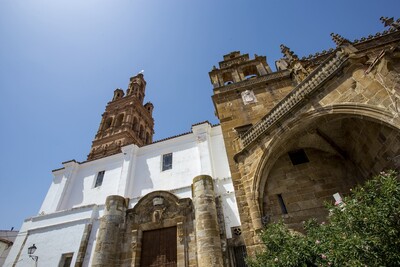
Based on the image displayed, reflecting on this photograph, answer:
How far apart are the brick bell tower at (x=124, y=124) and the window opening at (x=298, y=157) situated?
2245cm

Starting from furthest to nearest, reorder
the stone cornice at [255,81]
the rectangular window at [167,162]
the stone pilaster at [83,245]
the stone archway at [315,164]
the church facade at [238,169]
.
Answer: the rectangular window at [167,162] → the stone cornice at [255,81] → the stone pilaster at [83,245] → the stone archway at [315,164] → the church facade at [238,169]

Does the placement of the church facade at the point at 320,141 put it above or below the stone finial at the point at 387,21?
below

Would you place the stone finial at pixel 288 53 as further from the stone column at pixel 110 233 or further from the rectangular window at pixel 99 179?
the rectangular window at pixel 99 179

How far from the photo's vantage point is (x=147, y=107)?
42.8m

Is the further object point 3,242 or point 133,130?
point 133,130

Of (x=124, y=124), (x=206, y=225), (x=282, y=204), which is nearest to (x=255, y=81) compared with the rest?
(x=282, y=204)

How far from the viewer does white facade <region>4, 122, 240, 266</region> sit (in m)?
12.0

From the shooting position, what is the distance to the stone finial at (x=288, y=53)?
44.9 feet

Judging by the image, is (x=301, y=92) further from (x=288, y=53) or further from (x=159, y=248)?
(x=159, y=248)

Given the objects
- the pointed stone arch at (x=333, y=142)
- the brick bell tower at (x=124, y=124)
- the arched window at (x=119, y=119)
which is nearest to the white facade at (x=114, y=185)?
the pointed stone arch at (x=333, y=142)

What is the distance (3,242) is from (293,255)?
29.4 meters

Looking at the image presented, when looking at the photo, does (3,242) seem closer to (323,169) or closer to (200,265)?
(200,265)

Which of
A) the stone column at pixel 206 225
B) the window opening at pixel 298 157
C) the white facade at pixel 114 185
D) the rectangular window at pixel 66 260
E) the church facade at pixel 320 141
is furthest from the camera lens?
the white facade at pixel 114 185

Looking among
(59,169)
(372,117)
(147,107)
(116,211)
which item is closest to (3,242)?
(59,169)
